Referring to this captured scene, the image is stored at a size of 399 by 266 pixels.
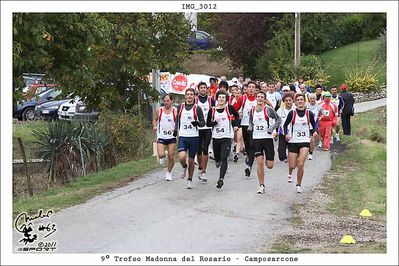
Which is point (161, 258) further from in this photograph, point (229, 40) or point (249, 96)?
point (229, 40)

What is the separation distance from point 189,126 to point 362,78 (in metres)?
15.6

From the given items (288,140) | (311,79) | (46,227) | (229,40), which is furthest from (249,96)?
(229,40)

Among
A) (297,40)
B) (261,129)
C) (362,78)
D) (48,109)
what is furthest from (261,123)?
(48,109)

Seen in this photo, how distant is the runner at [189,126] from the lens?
13.3 m

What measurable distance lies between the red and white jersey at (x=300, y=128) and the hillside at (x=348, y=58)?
546 inches

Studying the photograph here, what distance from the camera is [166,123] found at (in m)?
13.8

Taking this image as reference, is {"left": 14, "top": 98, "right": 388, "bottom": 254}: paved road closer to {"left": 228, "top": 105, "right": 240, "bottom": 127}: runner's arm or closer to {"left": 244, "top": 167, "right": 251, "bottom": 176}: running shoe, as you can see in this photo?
{"left": 244, "top": 167, "right": 251, "bottom": 176}: running shoe

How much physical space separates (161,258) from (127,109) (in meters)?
11.3

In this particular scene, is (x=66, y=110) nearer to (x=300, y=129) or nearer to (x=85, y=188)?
(x=85, y=188)

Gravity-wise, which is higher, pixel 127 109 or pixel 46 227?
pixel 127 109

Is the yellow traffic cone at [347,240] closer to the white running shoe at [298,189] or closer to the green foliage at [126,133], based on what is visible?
the white running shoe at [298,189]

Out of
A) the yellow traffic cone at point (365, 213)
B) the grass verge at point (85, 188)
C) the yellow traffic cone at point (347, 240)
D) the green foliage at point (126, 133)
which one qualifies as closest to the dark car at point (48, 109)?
the green foliage at point (126, 133)

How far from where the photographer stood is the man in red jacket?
18255 mm

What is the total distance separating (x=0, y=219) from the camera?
9016 mm
